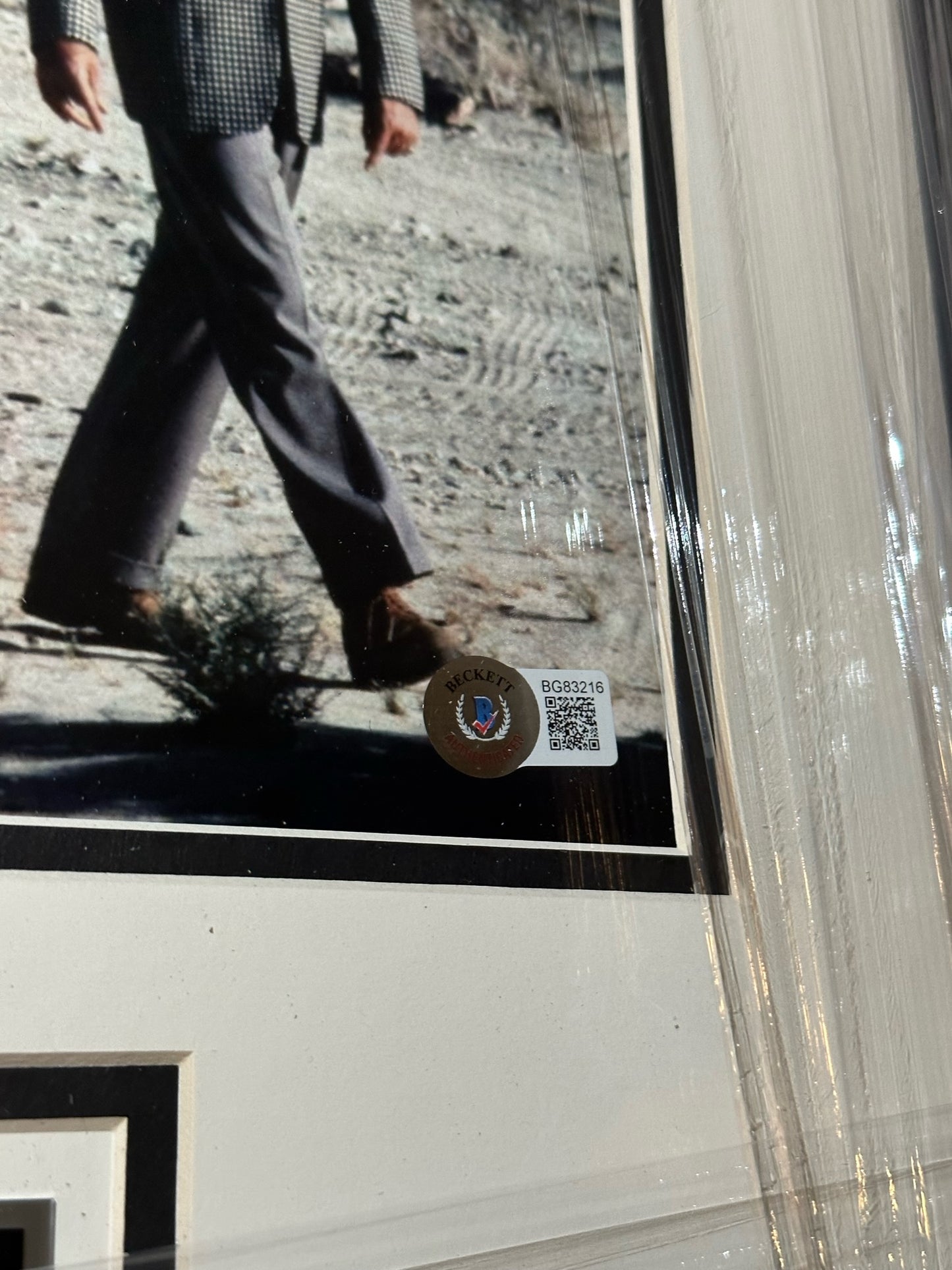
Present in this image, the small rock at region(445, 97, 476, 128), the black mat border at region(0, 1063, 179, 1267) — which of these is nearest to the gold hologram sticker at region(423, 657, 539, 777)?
the black mat border at region(0, 1063, 179, 1267)

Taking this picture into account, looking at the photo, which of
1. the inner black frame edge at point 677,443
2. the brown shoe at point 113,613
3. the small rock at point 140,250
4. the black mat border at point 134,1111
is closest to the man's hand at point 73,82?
the small rock at point 140,250

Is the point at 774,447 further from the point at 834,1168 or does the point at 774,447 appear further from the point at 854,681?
the point at 834,1168

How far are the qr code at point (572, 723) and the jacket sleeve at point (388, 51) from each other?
2.11 feet

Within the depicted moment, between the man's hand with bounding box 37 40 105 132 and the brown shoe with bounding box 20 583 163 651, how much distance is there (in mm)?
449

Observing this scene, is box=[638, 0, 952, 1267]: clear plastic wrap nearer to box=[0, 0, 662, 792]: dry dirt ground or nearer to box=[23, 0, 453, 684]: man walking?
box=[0, 0, 662, 792]: dry dirt ground

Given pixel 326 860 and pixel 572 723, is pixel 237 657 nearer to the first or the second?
pixel 326 860

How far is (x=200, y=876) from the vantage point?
104 cm

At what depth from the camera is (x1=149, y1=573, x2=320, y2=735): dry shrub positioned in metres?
1.08

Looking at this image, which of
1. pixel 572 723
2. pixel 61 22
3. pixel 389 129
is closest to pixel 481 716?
pixel 572 723

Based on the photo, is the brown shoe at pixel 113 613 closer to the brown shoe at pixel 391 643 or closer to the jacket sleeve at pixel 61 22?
the brown shoe at pixel 391 643

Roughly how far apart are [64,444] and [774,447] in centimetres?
65

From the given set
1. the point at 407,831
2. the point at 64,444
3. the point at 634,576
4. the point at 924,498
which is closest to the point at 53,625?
the point at 64,444

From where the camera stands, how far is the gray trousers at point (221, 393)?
1.10 metres

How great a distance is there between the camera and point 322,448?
119 cm
